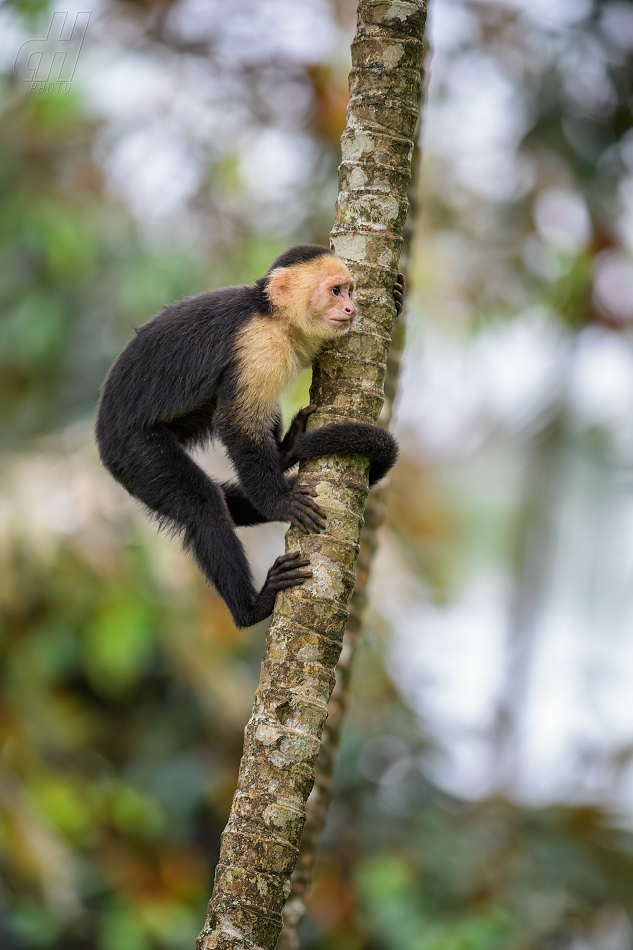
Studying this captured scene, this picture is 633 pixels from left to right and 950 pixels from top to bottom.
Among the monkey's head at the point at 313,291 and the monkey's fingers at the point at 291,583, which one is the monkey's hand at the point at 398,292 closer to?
the monkey's head at the point at 313,291

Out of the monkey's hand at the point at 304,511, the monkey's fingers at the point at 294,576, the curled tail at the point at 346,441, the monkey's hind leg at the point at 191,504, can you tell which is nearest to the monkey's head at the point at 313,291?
the curled tail at the point at 346,441

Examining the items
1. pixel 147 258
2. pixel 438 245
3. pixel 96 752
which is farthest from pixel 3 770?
pixel 438 245

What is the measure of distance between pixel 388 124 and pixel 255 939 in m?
2.24

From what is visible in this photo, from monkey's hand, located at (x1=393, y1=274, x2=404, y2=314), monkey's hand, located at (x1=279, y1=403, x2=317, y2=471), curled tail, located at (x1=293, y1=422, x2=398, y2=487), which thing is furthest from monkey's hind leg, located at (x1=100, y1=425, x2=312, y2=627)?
monkey's hand, located at (x1=393, y1=274, x2=404, y2=314)

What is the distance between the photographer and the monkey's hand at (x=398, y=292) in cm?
280

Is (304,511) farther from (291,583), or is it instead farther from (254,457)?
(254,457)

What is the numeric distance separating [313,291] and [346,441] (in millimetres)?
550

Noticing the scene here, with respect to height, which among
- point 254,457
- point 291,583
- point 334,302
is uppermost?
point 334,302

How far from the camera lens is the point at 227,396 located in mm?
2959

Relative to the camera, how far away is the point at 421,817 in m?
6.36

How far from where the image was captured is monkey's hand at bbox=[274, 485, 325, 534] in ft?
8.00

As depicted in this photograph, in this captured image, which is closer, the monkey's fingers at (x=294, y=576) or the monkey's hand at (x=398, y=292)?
the monkey's fingers at (x=294, y=576)

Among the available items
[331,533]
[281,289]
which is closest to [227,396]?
[281,289]

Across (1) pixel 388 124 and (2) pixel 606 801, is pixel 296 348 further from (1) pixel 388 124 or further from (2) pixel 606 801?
(2) pixel 606 801
